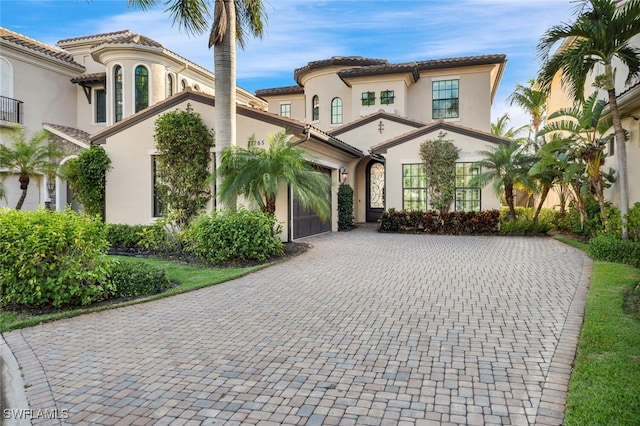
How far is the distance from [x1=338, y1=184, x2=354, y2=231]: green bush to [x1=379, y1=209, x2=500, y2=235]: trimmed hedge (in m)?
1.72

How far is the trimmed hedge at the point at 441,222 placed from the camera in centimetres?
1728

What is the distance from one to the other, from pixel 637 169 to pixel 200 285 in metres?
12.1

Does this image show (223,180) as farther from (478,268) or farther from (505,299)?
(505,299)

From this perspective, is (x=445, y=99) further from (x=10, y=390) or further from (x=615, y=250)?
(x=10, y=390)

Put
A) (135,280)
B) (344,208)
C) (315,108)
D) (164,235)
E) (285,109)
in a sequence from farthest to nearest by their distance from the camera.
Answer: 1. (285,109)
2. (315,108)
3. (344,208)
4. (164,235)
5. (135,280)

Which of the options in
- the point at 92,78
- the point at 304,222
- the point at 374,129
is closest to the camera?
the point at 304,222

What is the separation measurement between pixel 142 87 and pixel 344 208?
11598 millimetres

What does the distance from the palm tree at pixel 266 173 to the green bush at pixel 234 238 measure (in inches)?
27.7

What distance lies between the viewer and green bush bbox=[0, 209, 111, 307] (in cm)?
657

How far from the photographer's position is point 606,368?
4.08 meters

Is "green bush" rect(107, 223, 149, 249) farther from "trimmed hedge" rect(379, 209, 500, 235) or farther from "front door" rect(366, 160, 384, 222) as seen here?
"front door" rect(366, 160, 384, 222)

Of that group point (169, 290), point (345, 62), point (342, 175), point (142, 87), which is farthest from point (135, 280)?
point (345, 62)

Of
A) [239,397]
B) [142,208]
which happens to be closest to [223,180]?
[142,208]

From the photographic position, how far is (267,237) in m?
11.0
